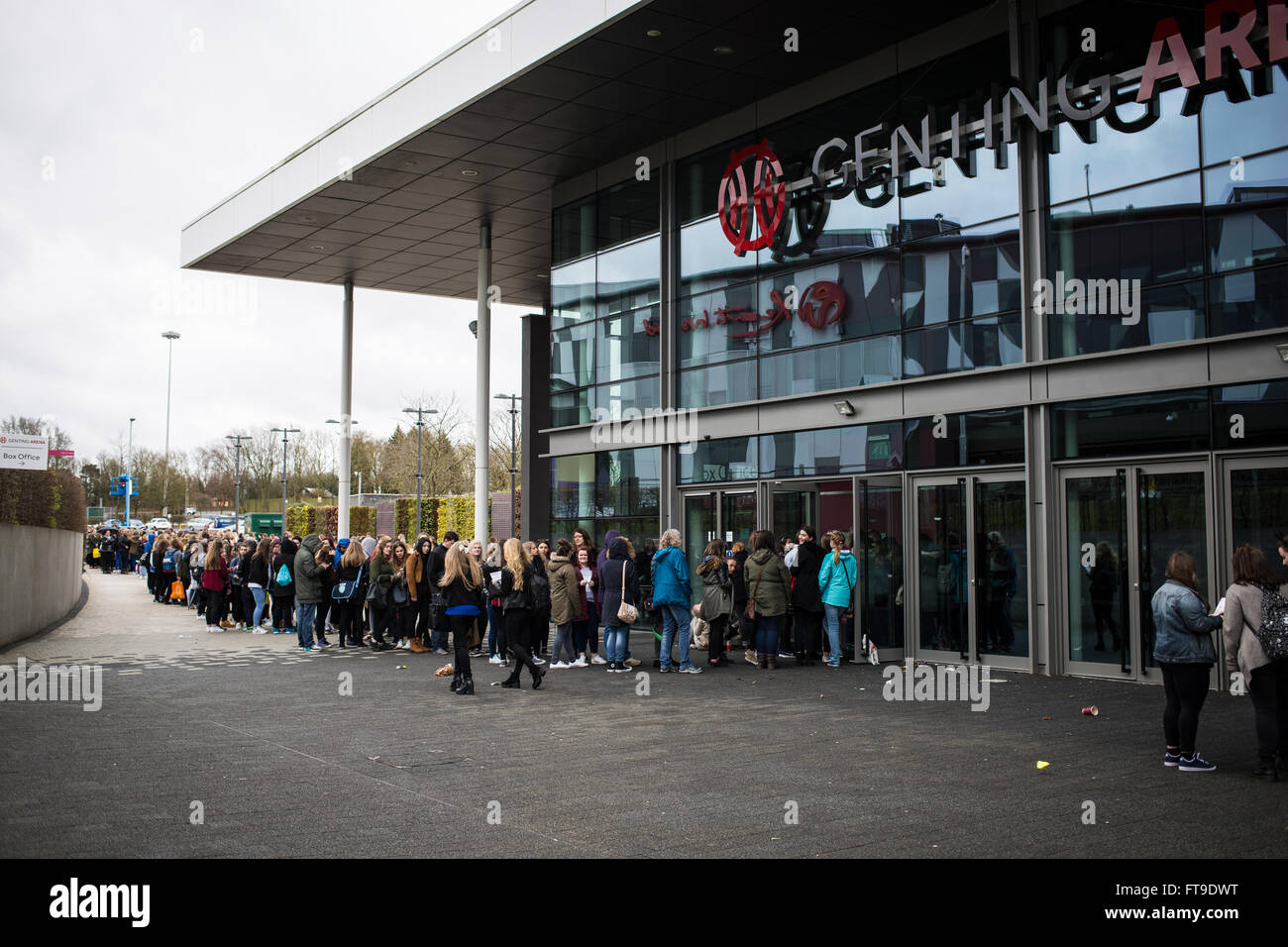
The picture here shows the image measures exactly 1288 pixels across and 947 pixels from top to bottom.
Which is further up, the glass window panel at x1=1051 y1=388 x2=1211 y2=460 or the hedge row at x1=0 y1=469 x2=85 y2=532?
the glass window panel at x1=1051 y1=388 x2=1211 y2=460

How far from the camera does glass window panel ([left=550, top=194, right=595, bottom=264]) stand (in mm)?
23172

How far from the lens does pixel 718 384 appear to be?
19938 mm

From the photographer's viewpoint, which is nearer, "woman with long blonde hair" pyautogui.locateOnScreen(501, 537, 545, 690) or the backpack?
the backpack

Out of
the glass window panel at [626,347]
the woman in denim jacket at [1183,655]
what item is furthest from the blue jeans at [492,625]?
the woman in denim jacket at [1183,655]

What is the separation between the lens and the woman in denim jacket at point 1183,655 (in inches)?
330

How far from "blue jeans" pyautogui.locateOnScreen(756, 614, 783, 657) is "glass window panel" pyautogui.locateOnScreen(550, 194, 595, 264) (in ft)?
33.4

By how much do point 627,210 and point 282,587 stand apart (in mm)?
9362

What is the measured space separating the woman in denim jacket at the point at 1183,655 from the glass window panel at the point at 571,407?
15.0 meters

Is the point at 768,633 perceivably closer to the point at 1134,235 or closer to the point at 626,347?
the point at 1134,235

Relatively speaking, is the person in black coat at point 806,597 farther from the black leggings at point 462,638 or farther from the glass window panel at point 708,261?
the glass window panel at point 708,261

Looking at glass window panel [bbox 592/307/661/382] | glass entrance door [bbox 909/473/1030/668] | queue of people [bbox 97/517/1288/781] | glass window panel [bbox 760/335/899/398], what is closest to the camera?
queue of people [bbox 97/517/1288/781]

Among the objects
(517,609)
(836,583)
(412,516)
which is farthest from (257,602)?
(412,516)

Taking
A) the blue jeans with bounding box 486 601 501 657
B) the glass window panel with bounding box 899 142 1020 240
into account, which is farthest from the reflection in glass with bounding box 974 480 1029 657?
the blue jeans with bounding box 486 601 501 657

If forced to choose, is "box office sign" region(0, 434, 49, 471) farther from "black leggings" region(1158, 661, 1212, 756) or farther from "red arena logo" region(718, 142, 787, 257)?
"black leggings" region(1158, 661, 1212, 756)
